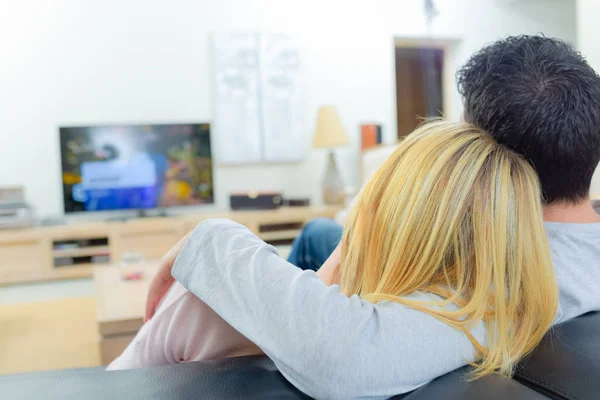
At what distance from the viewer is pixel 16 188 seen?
145 inches

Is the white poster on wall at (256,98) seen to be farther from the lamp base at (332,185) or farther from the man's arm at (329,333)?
the man's arm at (329,333)

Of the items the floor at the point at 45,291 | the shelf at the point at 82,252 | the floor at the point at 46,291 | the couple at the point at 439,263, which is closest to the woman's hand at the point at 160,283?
the couple at the point at 439,263

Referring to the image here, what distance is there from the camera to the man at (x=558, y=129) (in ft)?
2.46

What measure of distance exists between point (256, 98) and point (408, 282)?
3.68 metres

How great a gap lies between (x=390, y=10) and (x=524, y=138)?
407 cm

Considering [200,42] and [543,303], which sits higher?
[200,42]

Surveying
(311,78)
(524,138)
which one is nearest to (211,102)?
(311,78)

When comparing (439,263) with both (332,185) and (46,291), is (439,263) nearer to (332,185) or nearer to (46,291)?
(46,291)

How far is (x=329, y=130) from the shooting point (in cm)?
407

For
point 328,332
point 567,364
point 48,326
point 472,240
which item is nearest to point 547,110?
point 472,240

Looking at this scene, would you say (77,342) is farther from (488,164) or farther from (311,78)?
(311,78)

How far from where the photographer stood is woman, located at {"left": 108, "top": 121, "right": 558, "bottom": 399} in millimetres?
565

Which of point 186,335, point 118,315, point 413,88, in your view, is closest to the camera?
point 186,335

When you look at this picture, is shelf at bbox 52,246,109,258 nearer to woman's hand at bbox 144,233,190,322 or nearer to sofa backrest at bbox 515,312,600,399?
woman's hand at bbox 144,233,190,322
